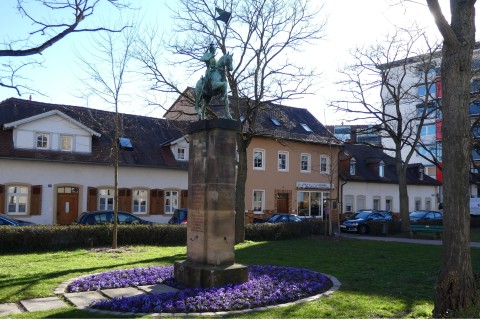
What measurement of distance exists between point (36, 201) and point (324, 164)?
2258 centimetres

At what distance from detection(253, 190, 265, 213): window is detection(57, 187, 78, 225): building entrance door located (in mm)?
12618

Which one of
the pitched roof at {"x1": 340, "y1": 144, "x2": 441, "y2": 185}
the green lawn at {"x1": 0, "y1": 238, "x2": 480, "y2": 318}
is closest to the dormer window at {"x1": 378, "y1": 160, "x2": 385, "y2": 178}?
the pitched roof at {"x1": 340, "y1": 144, "x2": 441, "y2": 185}

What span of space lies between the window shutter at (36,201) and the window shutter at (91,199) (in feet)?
8.96

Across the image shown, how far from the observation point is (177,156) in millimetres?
33531

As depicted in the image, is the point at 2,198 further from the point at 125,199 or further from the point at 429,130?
the point at 429,130

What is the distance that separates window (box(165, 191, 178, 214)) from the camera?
106 feet

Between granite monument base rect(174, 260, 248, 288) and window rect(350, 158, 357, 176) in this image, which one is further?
window rect(350, 158, 357, 176)

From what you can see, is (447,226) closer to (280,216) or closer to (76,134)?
(280,216)

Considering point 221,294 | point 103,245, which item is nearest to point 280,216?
point 103,245

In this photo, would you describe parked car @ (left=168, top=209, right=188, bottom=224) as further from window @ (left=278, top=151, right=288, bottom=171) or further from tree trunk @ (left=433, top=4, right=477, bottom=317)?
tree trunk @ (left=433, top=4, right=477, bottom=317)

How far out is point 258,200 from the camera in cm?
3612

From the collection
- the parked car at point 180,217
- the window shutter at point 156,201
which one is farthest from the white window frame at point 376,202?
the parked car at point 180,217

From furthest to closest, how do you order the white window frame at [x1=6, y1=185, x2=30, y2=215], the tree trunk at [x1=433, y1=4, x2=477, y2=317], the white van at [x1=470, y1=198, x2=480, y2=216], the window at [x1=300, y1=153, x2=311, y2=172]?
the white van at [x1=470, y1=198, x2=480, y2=216] < the window at [x1=300, y1=153, x2=311, y2=172] < the white window frame at [x1=6, y1=185, x2=30, y2=215] < the tree trunk at [x1=433, y1=4, x2=477, y2=317]

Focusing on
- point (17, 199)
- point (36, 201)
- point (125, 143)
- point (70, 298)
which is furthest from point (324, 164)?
point (70, 298)
